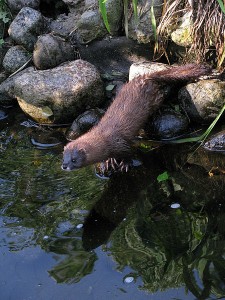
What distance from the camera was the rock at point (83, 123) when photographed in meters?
5.89

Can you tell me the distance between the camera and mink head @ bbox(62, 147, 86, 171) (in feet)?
15.7

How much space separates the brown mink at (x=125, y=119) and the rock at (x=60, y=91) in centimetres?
56

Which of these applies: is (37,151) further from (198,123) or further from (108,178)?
(198,123)

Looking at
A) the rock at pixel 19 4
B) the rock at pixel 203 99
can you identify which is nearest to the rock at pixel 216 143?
the rock at pixel 203 99

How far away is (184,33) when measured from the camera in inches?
225

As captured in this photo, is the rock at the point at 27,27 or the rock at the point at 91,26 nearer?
the rock at the point at 91,26

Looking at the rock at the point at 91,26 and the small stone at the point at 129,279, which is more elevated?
the rock at the point at 91,26

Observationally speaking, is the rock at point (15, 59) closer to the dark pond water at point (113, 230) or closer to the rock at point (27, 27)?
the rock at point (27, 27)

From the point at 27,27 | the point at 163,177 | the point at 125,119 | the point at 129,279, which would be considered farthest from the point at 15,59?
the point at 129,279

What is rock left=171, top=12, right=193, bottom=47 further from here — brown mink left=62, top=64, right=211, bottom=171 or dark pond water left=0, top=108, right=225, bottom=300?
dark pond water left=0, top=108, right=225, bottom=300

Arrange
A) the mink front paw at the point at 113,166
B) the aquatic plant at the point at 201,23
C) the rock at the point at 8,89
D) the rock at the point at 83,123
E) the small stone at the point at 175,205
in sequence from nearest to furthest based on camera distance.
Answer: the small stone at the point at 175,205
the mink front paw at the point at 113,166
the aquatic plant at the point at 201,23
the rock at the point at 83,123
the rock at the point at 8,89

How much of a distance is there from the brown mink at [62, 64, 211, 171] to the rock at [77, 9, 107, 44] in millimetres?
1093

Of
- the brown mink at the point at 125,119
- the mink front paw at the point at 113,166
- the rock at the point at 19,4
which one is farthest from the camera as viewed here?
the rock at the point at 19,4

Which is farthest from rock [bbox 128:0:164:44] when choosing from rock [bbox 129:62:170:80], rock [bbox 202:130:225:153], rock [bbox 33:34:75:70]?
rock [bbox 202:130:225:153]
